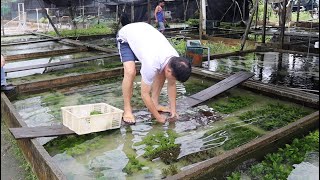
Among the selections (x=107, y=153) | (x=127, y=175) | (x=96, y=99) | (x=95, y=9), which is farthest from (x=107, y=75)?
(x=95, y=9)

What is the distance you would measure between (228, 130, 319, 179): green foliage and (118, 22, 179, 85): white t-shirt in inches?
53.7

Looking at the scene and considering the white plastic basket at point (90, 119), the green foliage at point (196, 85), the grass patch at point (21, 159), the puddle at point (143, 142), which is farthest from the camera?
the green foliage at point (196, 85)

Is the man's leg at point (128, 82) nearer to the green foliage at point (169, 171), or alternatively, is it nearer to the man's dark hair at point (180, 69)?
the man's dark hair at point (180, 69)

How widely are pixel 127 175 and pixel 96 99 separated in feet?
8.04

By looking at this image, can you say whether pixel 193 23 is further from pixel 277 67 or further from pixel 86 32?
pixel 277 67

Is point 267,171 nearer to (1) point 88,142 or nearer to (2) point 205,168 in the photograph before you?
(2) point 205,168

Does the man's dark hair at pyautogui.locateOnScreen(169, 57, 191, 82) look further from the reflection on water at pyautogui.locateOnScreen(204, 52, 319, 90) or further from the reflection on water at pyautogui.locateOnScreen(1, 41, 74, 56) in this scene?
the reflection on water at pyautogui.locateOnScreen(1, 41, 74, 56)

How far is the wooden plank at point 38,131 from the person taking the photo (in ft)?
10.9

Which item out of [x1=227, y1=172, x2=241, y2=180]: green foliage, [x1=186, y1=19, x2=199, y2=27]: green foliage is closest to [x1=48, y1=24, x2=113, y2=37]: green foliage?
[x1=186, y1=19, x2=199, y2=27]: green foliage

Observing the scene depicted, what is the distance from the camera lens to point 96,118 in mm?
3602

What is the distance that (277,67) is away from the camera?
24.8 ft

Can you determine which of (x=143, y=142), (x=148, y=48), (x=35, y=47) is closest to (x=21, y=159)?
(x=143, y=142)

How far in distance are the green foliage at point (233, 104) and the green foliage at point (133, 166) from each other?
186cm

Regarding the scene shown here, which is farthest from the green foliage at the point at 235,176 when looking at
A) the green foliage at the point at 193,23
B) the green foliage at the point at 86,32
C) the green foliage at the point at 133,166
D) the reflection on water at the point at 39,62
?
the green foliage at the point at 193,23
